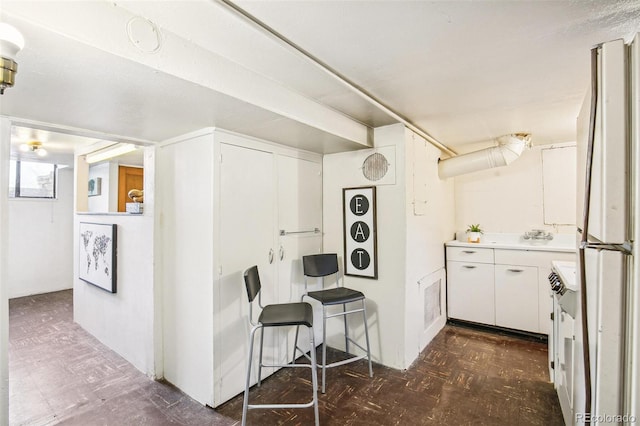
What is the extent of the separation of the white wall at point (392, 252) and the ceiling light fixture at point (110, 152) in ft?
6.86

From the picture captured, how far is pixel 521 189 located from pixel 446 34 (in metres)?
3.27

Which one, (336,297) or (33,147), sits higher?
(33,147)

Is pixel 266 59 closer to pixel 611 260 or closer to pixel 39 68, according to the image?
pixel 39 68

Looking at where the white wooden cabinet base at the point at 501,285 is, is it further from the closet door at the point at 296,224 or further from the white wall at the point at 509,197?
the closet door at the point at 296,224

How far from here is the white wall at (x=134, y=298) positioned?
8.21 feet

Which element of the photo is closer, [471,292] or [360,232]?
[360,232]

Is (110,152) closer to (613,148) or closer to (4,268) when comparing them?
(4,268)

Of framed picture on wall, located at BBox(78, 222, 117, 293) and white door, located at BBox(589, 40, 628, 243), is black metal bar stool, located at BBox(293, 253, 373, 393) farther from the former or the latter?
framed picture on wall, located at BBox(78, 222, 117, 293)

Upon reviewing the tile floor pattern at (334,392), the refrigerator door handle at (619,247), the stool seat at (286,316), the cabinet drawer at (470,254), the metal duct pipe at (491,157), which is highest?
the metal duct pipe at (491,157)

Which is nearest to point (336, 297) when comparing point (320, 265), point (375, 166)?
point (320, 265)

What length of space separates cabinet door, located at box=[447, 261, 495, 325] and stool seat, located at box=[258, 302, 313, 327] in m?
2.31

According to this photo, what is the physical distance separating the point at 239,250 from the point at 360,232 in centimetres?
120

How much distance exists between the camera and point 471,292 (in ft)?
11.7

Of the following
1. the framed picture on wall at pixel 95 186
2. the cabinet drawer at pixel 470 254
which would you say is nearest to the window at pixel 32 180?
the framed picture on wall at pixel 95 186
